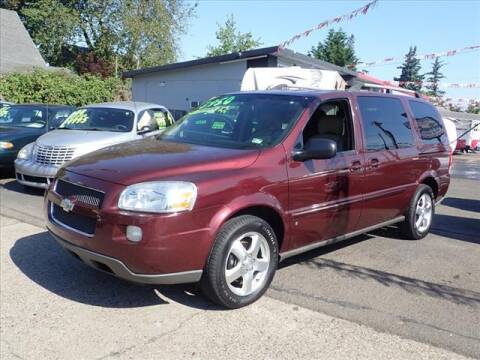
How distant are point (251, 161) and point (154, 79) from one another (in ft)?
62.5

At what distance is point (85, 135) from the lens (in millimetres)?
8648

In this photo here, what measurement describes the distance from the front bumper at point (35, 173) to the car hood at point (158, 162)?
154 inches

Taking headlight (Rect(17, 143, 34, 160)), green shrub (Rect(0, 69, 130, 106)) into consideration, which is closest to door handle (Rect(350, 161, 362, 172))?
headlight (Rect(17, 143, 34, 160))

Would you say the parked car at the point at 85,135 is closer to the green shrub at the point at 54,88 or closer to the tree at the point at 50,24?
the green shrub at the point at 54,88

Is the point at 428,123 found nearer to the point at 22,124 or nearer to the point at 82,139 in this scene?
the point at 82,139

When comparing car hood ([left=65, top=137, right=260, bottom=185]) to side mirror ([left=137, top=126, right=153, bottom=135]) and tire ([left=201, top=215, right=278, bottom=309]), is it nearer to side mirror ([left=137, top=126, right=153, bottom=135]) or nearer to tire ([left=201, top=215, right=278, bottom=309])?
tire ([left=201, top=215, right=278, bottom=309])

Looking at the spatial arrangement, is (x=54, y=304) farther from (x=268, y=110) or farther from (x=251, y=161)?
(x=268, y=110)

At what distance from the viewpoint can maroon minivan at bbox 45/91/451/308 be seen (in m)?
3.61

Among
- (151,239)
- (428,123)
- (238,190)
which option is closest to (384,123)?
(428,123)

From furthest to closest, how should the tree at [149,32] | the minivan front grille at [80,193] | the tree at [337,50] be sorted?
the tree at [337,50] < the tree at [149,32] < the minivan front grille at [80,193]

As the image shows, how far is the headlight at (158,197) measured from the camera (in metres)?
3.58

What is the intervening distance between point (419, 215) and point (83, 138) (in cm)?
549

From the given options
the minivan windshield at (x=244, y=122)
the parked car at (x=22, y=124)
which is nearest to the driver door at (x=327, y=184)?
the minivan windshield at (x=244, y=122)

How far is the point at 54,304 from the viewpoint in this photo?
4074 mm
